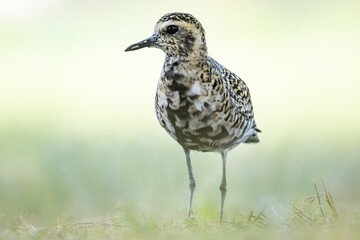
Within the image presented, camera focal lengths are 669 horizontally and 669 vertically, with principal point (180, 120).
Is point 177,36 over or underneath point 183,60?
over

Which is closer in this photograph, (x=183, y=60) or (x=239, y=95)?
(x=183, y=60)

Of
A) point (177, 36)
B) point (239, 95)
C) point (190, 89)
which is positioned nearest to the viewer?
point (190, 89)

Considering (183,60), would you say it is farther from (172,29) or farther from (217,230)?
(217,230)

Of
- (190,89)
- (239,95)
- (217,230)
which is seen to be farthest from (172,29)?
(217,230)

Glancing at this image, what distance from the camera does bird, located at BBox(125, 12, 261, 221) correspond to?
18.8 ft

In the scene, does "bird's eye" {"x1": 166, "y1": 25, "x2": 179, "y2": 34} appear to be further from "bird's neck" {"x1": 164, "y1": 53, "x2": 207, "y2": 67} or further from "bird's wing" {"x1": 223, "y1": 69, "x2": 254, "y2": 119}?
"bird's wing" {"x1": 223, "y1": 69, "x2": 254, "y2": 119}

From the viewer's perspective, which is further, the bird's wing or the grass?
the bird's wing

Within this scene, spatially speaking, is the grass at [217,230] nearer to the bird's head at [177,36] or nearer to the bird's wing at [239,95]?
the bird's wing at [239,95]

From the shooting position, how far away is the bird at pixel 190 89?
574 cm

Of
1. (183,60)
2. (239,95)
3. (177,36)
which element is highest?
(177,36)

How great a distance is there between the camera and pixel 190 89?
572cm

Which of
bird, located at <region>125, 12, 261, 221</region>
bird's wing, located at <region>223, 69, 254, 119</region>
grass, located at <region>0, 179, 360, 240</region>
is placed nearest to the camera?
grass, located at <region>0, 179, 360, 240</region>

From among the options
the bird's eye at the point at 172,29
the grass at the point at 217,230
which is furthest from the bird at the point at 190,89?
the grass at the point at 217,230

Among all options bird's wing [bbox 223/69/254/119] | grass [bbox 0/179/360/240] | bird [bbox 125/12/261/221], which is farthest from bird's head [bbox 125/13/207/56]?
grass [bbox 0/179/360/240]
